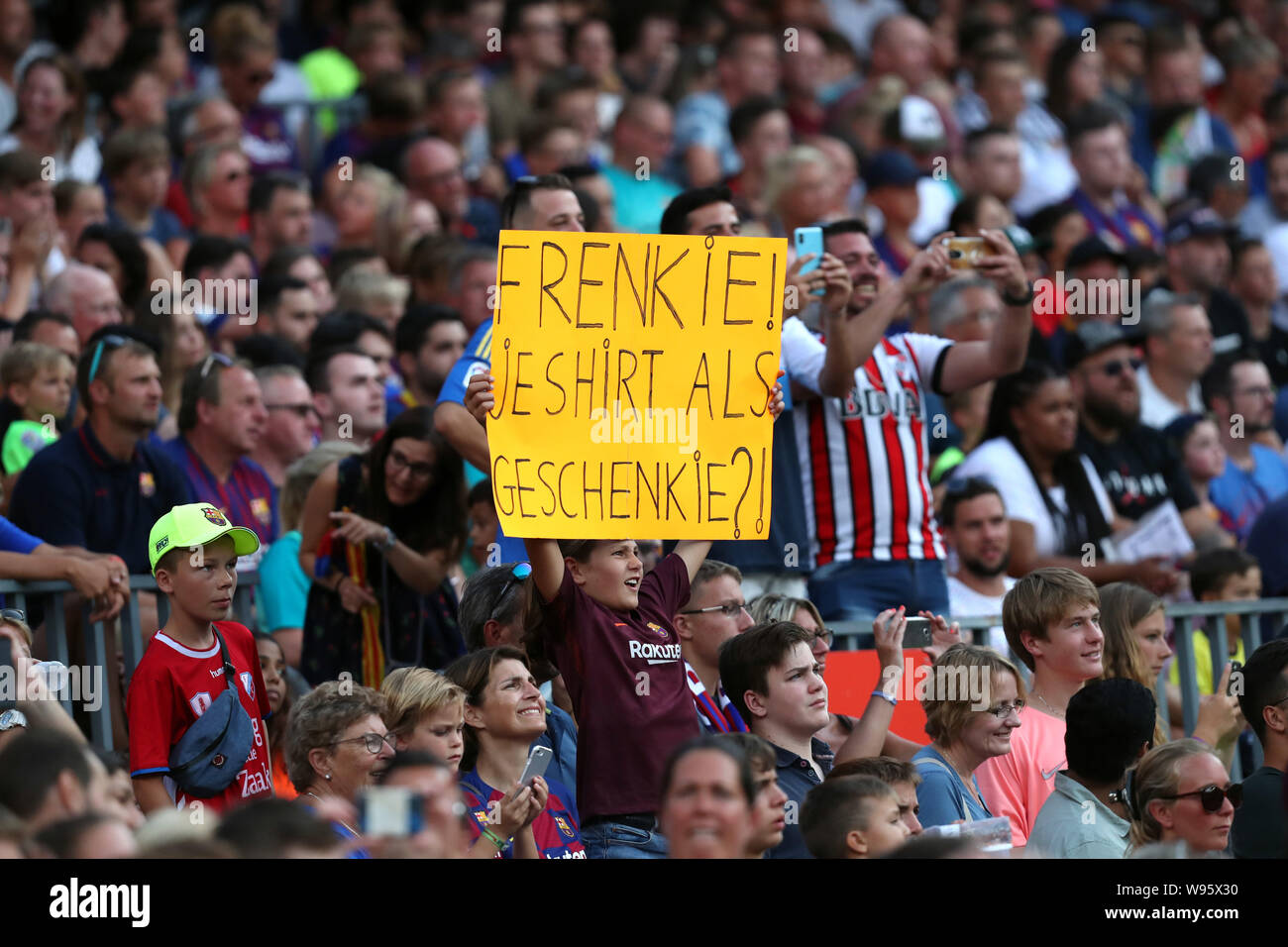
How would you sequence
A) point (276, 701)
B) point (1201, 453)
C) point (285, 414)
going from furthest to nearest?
point (1201, 453), point (285, 414), point (276, 701)

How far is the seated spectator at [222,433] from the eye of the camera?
28.9ft

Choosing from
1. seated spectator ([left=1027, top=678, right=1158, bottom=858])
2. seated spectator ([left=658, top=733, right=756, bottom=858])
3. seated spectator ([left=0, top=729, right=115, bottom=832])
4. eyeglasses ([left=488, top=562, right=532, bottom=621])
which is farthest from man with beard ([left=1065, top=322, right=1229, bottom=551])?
seated spectator ([left=0, top=729, right=115, bottom=832])

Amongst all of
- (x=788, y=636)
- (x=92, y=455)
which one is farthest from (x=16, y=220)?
(x=788, y=636)

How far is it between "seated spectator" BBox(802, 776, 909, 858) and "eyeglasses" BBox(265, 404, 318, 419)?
4311 millimetres

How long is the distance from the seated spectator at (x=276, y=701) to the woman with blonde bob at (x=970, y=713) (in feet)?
7.44

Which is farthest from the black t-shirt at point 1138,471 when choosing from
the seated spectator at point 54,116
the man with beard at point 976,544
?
the seated spectator at point 54,116

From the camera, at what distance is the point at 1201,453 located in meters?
10.7

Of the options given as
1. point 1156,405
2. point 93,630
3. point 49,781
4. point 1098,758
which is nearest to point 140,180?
point 93,630

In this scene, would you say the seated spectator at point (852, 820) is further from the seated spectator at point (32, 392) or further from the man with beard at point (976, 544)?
the seated spectator at point (32, 392)

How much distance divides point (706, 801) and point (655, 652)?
1.66 meters

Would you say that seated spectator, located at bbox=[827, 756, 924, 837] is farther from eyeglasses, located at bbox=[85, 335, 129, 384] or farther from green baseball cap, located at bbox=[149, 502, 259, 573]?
eyeglasses, located at bbox=[85, 335, 129, 384]

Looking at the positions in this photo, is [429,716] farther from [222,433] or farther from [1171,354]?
[1171,354]
